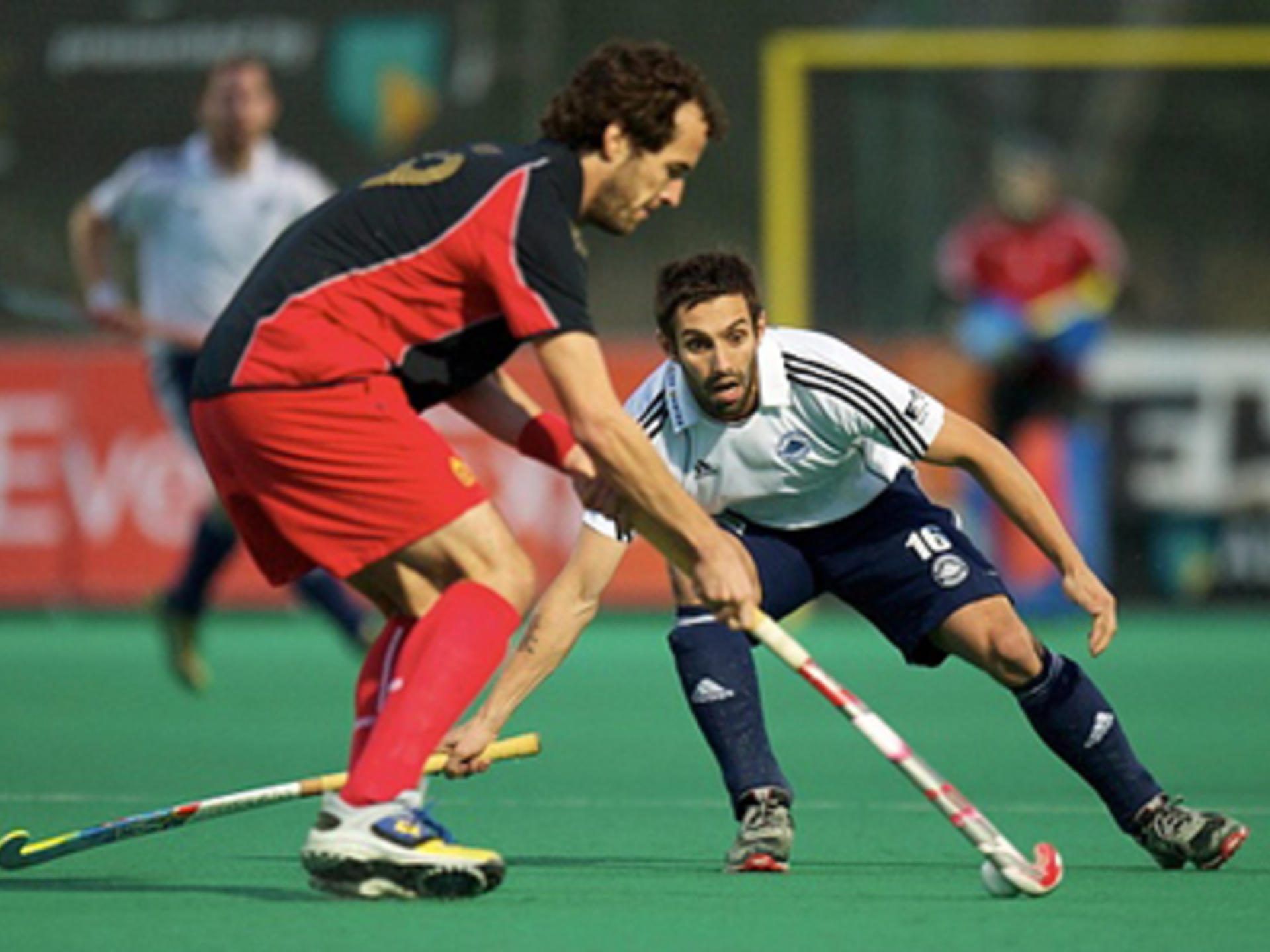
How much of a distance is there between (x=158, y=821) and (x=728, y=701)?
1.11 meters

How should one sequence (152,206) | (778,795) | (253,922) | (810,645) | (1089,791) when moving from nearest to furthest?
(253,922), (778,795), (1089,791), (152,206), (810,645)

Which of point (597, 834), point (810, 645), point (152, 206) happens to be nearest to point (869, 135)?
point (810, 645)

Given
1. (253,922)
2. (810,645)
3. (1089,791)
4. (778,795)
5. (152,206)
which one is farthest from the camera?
(810,645)

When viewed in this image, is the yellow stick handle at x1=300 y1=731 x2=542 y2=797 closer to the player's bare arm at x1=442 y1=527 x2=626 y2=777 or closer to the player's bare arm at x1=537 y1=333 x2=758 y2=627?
the player's bare arm at x1=442 y1=527 x2=626 y2=777

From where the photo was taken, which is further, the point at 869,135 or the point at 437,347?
the point at 869,135

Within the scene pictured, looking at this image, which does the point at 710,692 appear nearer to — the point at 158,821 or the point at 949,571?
the point at 949,571

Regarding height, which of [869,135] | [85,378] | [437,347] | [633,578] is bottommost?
[633,578]

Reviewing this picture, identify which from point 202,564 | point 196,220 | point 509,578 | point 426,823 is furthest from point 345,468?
point 196,220

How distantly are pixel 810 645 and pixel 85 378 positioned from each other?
12.1ft

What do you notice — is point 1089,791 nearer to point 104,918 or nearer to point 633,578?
point 104,918

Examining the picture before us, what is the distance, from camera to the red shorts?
192 inches

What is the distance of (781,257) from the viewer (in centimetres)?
1376

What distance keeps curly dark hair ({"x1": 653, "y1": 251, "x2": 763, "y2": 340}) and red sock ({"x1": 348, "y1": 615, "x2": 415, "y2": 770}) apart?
88 centimetres

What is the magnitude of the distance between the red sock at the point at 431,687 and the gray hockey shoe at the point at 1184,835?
4.65 feet
